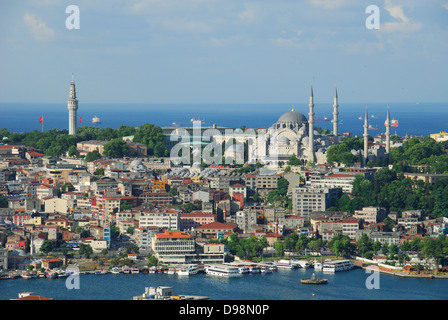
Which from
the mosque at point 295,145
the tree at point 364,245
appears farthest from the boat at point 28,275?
the mosque at point 295,145

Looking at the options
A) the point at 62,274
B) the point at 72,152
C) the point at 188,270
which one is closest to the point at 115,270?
the point at 62,274

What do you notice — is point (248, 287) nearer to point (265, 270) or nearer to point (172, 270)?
point (265, 270)

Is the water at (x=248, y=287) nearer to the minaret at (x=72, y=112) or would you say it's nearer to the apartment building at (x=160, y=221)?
the apartment building at (x=160, y=221)

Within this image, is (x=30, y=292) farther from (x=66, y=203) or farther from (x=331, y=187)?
(x=331, y=187)

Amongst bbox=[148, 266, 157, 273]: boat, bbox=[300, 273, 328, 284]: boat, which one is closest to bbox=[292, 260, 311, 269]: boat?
bbox=[300, 273, 328, 284]: boat
